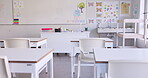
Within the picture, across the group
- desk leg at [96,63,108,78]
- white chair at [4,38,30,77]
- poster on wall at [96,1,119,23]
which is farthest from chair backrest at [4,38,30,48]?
poster on wall at [96,1,119,23]

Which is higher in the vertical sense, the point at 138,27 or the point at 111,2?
the point at 111,2

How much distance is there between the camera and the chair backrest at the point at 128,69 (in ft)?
3.68

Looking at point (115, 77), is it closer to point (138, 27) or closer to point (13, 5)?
point (138, 27)

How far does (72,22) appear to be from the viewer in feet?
19.3

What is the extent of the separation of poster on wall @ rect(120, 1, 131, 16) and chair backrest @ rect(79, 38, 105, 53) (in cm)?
362

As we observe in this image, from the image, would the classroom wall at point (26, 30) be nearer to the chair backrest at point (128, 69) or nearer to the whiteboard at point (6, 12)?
the whiteboard at point (6, 12)

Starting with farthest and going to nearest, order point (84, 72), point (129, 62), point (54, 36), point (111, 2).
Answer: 1. point (111, 2)
2. point (54, 36)
3. point (84, 72)
4. point (129, 62)

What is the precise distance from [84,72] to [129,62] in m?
2.43

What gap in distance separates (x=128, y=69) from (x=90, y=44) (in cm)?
152

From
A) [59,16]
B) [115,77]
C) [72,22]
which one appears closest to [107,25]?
[72,22]

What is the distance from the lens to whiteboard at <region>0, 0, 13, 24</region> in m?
5.95

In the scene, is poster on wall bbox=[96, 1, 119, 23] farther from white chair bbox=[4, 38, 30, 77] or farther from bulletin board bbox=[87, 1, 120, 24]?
white chair bbox=[4, 38, 30, 77]

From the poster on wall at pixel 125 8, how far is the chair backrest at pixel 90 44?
143 inches

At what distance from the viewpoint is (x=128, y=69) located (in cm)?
115
